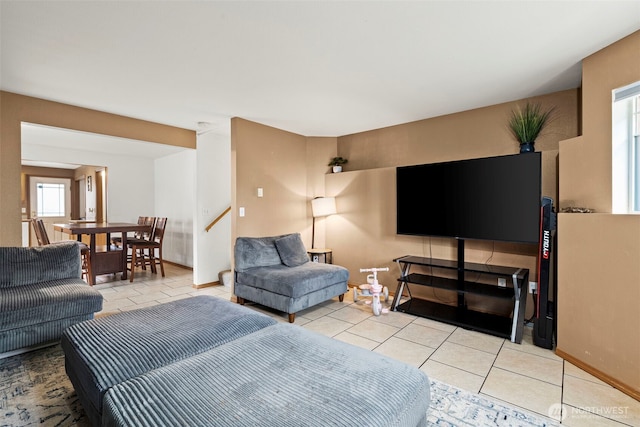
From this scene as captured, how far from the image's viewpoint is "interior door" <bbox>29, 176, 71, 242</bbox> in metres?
7.86

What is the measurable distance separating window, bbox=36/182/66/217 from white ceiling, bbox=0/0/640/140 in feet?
22.3

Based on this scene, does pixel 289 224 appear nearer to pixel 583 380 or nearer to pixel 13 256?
pixel 13 256

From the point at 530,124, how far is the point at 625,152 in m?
1.01

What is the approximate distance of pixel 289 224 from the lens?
Result: 452 cm

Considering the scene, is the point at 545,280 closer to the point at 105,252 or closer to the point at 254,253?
the point at 254,253

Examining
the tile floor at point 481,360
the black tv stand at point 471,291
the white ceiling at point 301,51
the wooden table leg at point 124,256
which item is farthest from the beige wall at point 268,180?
the wooden table leg at point 124,256

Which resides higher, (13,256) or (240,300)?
(13,256)

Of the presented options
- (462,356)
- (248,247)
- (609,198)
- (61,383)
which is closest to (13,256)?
(61,383)

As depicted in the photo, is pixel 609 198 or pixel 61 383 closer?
pixel 61 383

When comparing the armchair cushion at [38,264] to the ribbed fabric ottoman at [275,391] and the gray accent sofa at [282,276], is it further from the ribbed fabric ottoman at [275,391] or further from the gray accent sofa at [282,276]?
the ribbed fabric ottoman at [275,391]

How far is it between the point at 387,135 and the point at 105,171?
604 cm

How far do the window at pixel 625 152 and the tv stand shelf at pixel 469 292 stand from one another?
959mm

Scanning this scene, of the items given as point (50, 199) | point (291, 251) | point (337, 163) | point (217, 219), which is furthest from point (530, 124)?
point (50, 199)

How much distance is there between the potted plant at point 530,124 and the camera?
3002 millimetres
